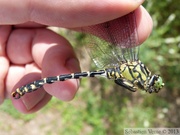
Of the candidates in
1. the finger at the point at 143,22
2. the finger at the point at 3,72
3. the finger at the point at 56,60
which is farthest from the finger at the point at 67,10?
the finger at the point at 3,72

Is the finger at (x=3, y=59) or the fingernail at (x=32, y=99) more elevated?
the finger at (x=3, y=59)

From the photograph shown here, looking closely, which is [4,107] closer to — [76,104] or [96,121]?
[76,104]

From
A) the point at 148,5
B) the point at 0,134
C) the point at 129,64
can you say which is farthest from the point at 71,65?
the point at 0,134

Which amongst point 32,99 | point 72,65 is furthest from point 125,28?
point 32,99

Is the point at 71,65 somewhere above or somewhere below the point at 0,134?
above

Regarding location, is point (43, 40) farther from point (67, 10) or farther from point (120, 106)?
point (120, 106)

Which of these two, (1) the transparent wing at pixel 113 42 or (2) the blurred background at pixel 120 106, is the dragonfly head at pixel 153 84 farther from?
(2) the blurred background at pixel 120 106

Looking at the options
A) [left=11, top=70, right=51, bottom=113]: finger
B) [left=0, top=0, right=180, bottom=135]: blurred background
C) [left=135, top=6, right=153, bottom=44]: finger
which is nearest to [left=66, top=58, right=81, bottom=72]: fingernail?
[left=11, top=70, right=51, bottom=113]: finger
